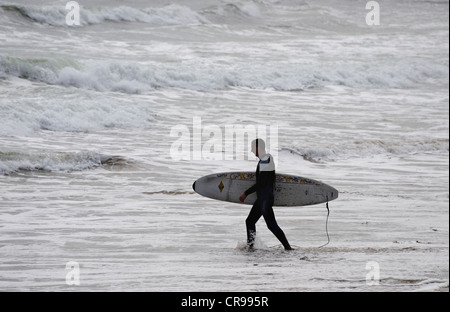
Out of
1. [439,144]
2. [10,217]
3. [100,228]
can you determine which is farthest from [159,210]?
[439,144]

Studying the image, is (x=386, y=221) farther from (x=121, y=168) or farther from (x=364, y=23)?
(x=364, y=23)

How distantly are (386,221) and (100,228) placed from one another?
3.68 metres

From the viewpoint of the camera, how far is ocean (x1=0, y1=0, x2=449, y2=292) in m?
6.76

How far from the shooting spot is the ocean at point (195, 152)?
676cm

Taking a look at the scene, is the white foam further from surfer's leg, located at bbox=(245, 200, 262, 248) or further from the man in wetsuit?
the man in wetsuit

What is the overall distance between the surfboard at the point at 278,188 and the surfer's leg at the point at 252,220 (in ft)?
2.57
